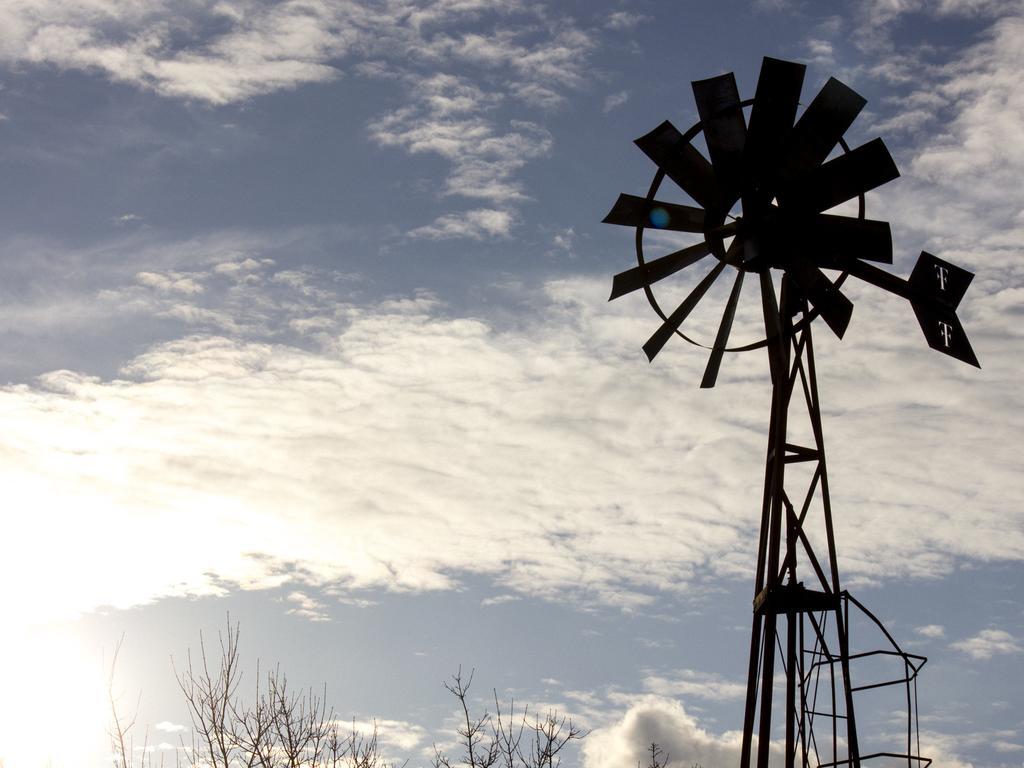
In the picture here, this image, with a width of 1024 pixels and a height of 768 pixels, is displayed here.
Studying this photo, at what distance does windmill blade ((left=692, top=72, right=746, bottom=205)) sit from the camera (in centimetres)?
946

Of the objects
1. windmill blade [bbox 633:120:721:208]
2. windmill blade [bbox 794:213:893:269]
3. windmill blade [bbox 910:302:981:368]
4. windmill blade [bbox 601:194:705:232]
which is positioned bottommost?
windmill blade [bbox 910:302:981:368]

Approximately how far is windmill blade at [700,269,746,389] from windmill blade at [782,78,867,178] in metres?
1.13

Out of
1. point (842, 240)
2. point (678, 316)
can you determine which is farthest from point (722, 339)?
point (842, 240)

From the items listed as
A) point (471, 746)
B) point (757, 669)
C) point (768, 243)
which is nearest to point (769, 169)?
point (768, 243)

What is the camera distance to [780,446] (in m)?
9.33

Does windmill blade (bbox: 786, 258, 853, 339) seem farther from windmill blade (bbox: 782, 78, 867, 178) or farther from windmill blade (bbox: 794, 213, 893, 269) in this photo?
windmill blade (bbox: 782, 78, 867, 178)

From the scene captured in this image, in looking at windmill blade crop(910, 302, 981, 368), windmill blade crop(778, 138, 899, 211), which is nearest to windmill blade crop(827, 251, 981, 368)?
windmill blade crop(910, 302, 981, 368)

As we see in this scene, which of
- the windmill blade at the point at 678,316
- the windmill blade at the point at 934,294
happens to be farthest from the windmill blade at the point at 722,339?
the windmill blade at the point at 934,294

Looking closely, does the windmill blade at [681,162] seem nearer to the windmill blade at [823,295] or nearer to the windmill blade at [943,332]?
the windmill blade at [823,295]

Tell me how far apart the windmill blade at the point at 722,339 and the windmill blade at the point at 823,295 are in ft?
2.06

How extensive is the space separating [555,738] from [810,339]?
467 inches

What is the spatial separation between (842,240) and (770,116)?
46.0 inches

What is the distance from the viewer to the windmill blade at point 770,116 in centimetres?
921

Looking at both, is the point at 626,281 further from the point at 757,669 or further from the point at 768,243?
the point at 757,669
